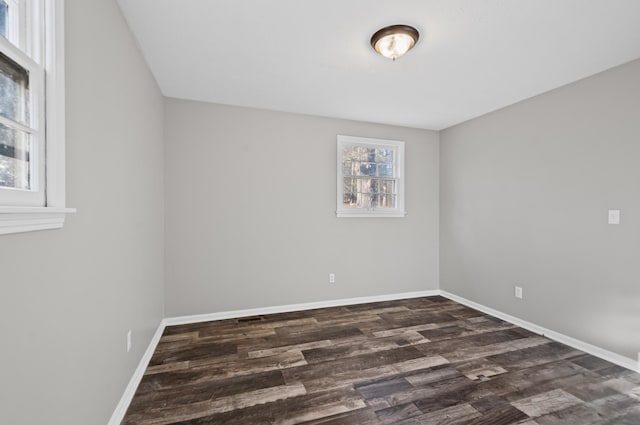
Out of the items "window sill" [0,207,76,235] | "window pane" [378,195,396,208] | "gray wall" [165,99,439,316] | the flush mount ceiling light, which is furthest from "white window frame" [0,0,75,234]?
"window pane" [378,195,396,208]

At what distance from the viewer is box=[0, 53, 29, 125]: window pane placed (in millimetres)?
861

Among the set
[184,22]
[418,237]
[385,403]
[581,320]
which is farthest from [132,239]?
[581,320]

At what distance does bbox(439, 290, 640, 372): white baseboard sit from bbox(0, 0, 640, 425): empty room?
0.02 metres

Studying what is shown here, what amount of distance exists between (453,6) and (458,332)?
2.91 metres

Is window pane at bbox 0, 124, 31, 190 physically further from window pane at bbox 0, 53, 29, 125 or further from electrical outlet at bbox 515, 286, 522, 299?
electrical outlet at bbox 515, 286, 522, 299

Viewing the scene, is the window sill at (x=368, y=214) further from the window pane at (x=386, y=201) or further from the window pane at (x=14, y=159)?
the window pane at (x=14, y=159)

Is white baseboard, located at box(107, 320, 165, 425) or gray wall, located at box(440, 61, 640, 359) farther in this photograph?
gray wall, located at box(440, 61, 640, 359)

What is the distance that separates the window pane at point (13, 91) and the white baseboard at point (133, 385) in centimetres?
165

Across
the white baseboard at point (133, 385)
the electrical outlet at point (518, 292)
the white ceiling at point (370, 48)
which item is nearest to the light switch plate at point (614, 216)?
the electrical outlet at point (518, 292)

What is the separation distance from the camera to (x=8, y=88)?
2.87 ft

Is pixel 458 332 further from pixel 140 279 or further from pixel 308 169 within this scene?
pixel 140 279

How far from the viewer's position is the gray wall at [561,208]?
7.86 feet

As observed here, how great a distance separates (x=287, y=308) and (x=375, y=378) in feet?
5.49

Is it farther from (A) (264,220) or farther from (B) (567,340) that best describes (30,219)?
(B) (567,340)
